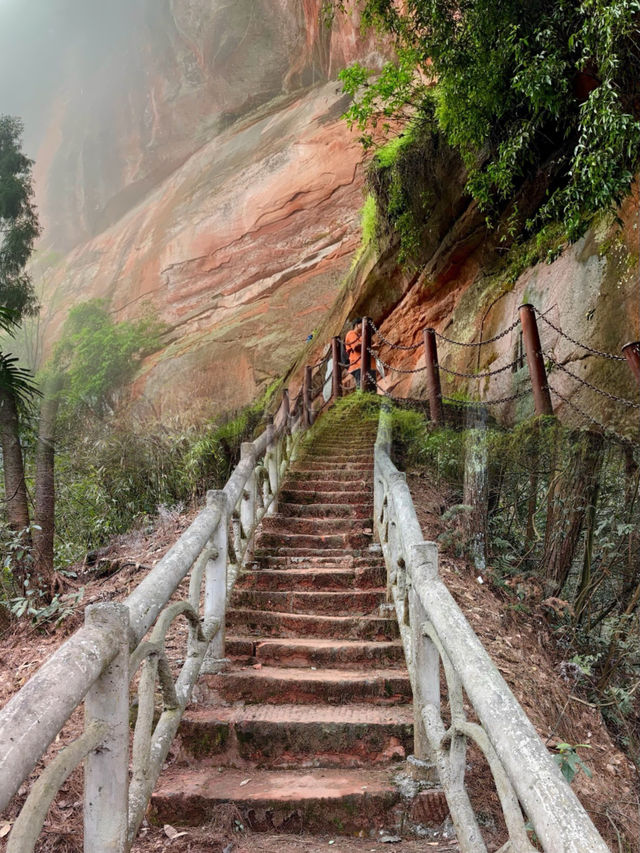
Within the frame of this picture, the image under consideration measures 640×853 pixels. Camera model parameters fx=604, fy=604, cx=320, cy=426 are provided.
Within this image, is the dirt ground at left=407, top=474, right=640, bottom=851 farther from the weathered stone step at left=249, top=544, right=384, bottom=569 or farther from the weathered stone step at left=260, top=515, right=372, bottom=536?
the weathered stone step at left=260, top=515, right=372, bottom=536

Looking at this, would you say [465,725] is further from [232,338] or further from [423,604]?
[232,338]

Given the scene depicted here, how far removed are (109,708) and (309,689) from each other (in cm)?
200

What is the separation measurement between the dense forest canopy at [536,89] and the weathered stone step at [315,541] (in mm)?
4372

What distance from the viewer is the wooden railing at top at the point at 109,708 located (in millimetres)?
1569

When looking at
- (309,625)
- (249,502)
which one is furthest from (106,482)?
(309,625)

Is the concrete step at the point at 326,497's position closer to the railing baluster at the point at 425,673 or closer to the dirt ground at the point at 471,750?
Result: the dirt ground at the point at 471,750

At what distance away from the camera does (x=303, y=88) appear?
28094 millimetres

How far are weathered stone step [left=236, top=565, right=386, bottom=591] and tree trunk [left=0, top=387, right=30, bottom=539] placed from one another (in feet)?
9.21

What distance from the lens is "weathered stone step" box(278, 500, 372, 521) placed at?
22.9ft

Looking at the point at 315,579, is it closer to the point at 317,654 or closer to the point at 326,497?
the point at 317,654

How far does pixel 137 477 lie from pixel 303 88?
81.6ft

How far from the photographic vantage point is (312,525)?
21.7ft

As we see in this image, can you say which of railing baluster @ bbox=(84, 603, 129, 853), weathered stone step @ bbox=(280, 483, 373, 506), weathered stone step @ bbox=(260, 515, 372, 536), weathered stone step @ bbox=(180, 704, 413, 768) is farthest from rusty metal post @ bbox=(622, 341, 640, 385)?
railing baluster @ bbox=(84, 603, 129, 853)

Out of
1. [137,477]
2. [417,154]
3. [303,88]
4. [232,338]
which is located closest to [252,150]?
[303,88]
